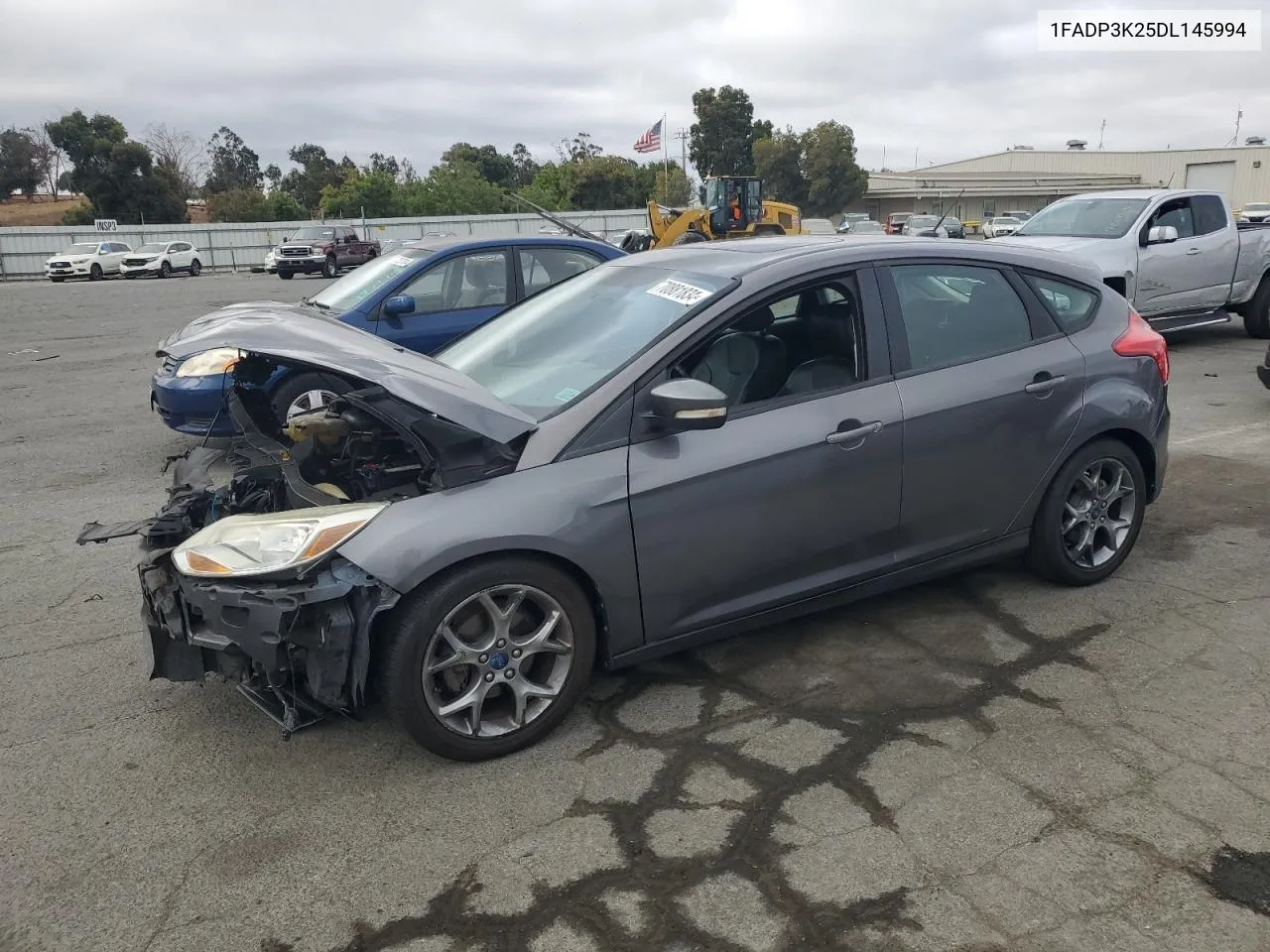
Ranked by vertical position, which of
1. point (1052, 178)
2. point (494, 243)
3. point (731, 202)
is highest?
point (1052, 178)

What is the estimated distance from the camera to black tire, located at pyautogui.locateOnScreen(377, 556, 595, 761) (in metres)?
3.09

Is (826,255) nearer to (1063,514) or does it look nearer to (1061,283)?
(1061,283)

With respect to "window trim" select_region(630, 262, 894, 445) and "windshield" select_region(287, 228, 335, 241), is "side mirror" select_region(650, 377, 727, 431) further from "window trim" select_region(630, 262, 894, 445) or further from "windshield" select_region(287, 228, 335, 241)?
"windshield" select_region(287, 228, 335, 241)

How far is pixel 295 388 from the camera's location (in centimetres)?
489

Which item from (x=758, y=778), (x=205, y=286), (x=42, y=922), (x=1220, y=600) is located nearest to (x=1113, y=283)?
(x=1220, y=600)

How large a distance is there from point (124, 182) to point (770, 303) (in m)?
60.3

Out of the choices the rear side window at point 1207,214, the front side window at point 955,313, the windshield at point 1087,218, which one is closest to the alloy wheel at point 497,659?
the front side window at point 955,313

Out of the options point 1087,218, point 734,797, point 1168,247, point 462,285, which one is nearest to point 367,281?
point 462,285

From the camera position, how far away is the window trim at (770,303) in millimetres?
3479

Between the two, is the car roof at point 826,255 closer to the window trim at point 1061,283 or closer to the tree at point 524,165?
the window trim at point 1061,283

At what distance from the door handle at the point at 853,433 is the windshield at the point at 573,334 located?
2.32ft

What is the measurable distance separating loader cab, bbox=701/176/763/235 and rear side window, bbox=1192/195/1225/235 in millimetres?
14026

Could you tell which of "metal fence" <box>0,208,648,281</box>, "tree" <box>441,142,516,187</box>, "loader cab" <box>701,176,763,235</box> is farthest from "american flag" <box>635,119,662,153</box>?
"tree" <box>441,142,516,187</box>

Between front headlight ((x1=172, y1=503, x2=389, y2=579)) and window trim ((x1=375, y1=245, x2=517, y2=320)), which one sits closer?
front headlight ((x1=172, y1=503, x2=389, y2=579))
